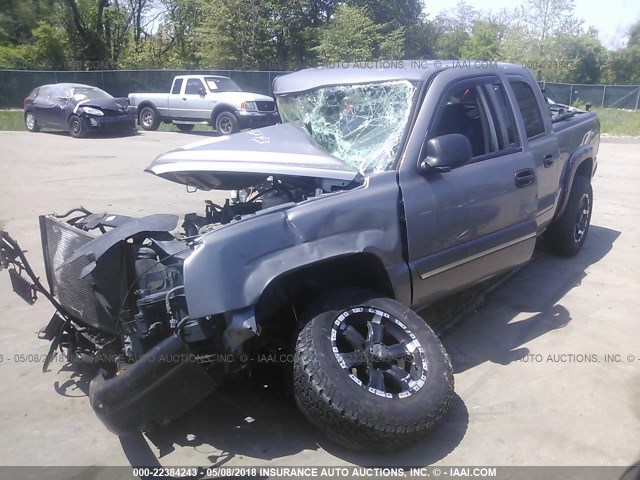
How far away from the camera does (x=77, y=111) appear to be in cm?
1758

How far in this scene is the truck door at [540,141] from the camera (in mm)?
4910

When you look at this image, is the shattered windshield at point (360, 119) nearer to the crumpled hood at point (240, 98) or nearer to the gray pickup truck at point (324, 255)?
the gray pickup truck at point (324, 255)

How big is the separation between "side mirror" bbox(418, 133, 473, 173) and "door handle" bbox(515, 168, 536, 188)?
0.82 meters

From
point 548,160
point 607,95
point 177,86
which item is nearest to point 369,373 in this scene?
point 548,160

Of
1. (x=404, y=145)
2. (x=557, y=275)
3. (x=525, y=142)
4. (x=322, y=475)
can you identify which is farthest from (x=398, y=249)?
(x=557, y=275)

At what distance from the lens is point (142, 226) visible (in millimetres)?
3412

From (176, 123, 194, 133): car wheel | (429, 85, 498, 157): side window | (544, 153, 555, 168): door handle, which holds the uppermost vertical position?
(429, 85, 498, 157): side window

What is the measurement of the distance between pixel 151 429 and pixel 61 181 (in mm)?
8102

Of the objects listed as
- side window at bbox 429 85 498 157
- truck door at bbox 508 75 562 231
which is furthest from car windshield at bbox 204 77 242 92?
side window at bbox 429 85 498 157

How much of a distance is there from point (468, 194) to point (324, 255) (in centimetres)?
126

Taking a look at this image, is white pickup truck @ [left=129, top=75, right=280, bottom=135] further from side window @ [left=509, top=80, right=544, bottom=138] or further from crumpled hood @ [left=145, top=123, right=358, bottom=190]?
crumpled hood @ [left=145, top=123, right=358, bottom=190]

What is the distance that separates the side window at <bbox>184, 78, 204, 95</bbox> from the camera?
1934 cm

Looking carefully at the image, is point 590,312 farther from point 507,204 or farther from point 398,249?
point 398,249

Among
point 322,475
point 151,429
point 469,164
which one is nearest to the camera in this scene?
point 322,475
